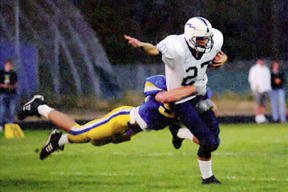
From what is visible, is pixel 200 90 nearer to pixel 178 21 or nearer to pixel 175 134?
pixel 175 134

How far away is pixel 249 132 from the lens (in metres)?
13.6

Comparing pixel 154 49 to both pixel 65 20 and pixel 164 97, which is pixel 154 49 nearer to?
pixel 164 97

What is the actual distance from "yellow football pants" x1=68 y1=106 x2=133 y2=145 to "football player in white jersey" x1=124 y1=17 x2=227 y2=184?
60 cm

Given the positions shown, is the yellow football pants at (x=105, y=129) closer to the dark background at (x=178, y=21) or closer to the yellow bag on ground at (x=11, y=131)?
Answer: the yellow bag on ground at (x=11, y=131)

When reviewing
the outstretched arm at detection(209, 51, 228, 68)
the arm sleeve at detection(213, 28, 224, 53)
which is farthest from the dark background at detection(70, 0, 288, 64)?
the outstretched arm at detection(209, 51, 228, 68)

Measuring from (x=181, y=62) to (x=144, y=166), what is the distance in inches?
90.9

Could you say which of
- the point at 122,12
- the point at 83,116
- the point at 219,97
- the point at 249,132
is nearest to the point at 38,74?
the point at 83,116

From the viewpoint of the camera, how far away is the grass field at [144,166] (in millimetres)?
7164

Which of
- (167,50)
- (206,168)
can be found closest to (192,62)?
(167,50)

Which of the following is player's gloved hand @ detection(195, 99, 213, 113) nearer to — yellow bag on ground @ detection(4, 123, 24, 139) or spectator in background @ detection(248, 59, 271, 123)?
yellow bag on ground @ detection(4, 123, 24, 139)

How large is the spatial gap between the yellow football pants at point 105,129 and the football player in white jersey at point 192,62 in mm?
600

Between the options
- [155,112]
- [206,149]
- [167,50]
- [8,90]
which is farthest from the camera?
[8,90]

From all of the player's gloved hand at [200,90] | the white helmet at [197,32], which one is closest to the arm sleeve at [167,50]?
the white helmet at [197,32]

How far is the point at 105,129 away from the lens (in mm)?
7246
